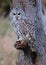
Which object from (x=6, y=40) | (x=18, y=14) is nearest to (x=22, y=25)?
(x=18, y=14)

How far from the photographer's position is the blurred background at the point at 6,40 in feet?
14.9

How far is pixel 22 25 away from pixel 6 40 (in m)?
2.25

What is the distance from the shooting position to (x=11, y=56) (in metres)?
4.59

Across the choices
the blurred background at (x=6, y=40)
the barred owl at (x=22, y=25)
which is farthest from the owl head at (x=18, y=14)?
the blurred background at (x=6, y=40)

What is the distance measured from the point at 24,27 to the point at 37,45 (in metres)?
0.18

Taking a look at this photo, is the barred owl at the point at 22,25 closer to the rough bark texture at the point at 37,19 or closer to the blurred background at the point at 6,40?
the rough bark texture at the point at 37,19

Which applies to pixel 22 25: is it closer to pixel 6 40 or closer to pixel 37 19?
pixel 37 19

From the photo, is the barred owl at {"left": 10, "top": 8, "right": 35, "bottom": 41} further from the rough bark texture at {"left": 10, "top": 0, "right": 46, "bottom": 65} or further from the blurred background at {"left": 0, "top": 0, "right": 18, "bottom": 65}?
the blurred background at {"left": 0, "top": 0, "right": 18, "bottom": 65}

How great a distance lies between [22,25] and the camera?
2693 millimetres

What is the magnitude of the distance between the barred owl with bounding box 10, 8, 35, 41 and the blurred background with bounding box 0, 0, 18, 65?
4.64ft

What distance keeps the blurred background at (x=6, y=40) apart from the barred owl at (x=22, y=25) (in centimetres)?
141

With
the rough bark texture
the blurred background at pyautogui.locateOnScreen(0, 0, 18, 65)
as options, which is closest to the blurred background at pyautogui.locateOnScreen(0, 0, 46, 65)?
the blurred background at pyautogui.locateOnScreen(0, 0, 18, 65)

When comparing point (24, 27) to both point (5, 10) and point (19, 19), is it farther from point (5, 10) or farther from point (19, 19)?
point (5, 10)

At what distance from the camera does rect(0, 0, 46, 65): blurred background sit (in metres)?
4.55
